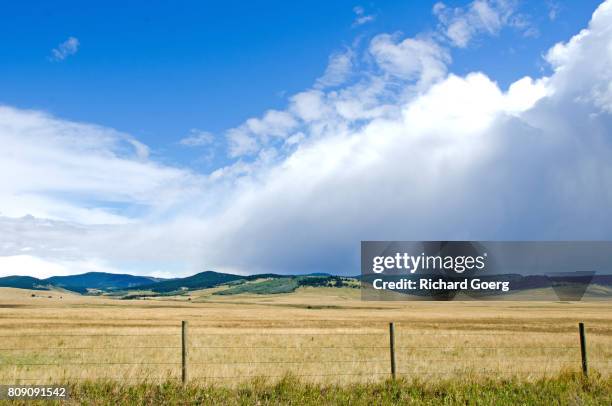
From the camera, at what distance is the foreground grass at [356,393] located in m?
11.4

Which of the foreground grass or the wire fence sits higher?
the foreground grass

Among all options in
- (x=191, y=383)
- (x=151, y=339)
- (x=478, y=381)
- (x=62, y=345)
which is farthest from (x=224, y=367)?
(x=151, y=339)

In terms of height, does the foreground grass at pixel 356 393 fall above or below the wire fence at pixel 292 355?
above

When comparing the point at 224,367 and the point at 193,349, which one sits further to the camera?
the point at 193,349

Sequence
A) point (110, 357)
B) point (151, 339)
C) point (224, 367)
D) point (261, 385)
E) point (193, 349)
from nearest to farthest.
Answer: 1. point (261, 385)
2. point (224, 367)
3. point (110, 357)
4. point (193, 349)
5. point (151, 339)

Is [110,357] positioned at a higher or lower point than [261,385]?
lower

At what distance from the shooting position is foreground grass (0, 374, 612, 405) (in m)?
11.4

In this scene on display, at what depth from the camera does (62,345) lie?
32281 mm

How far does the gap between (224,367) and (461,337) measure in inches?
1039

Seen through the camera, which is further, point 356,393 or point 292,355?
point 292,355

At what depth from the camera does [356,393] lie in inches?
480

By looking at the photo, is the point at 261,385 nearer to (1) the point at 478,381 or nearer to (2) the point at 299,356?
(1) the point at 478,381

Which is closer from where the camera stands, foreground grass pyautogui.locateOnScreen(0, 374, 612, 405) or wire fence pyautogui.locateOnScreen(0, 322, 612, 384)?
foreground grass pyautogui.locateOnScreen(0, 374, 612, 405)

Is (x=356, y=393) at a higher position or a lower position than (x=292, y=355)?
higher
